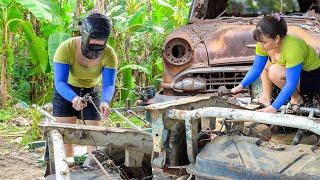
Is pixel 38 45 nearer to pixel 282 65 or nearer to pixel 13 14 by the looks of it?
pixel 13 14

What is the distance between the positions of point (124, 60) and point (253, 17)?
13.6 ft

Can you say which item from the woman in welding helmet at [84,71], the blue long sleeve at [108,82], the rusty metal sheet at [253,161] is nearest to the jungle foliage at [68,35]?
the woman in welding helmet at [84,71]

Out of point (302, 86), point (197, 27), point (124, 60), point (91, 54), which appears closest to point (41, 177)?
point (91, 54)

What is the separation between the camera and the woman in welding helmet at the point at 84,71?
4.65 metres

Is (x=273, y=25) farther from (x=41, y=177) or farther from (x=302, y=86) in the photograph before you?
(x=41, y=177)

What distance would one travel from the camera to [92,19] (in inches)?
183

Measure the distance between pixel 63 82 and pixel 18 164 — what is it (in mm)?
2142

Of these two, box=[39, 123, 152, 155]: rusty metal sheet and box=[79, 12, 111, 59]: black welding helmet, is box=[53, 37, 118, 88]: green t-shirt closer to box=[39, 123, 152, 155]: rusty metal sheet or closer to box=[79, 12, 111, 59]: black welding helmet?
box=[79, 12, 111, 59]: black welding helmet

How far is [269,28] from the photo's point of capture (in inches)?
162

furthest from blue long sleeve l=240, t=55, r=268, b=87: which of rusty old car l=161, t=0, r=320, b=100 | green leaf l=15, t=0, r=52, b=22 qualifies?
green leaf l=15, t=0, r=52, b=22

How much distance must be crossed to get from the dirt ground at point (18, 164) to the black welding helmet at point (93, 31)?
6.01ft

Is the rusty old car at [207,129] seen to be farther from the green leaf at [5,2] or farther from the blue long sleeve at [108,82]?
the green leaf at [5,2]

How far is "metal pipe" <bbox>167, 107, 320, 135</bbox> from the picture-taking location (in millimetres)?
2948

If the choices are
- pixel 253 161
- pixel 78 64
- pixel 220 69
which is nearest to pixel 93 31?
pixel 78 64
